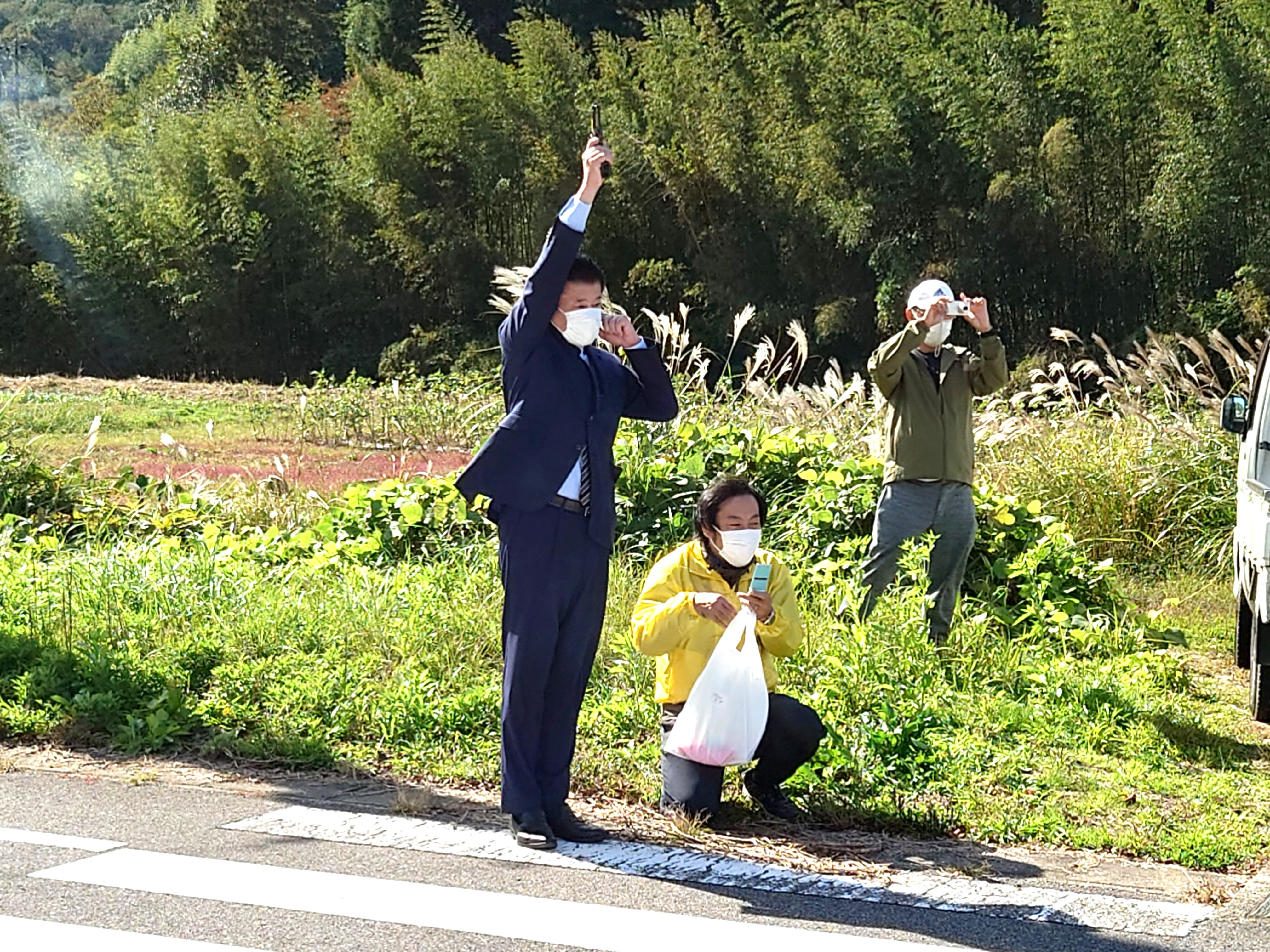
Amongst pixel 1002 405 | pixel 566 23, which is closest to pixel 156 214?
pixel 566 23

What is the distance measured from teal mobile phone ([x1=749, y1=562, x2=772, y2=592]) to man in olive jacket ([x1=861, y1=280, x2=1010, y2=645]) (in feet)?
7.46

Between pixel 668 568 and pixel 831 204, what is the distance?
19418 mm

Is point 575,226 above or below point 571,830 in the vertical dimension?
above

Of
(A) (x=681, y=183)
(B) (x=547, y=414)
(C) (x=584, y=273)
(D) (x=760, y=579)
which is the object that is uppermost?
(A) (x=681, y=183)

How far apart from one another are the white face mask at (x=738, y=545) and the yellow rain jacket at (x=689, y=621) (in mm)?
63

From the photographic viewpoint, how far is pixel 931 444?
24.5 ft

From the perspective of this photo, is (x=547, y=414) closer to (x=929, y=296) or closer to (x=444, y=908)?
(x=444, y=908)

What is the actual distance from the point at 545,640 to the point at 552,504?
42 centimetres

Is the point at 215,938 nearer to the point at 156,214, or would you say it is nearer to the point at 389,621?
the point at 389,621

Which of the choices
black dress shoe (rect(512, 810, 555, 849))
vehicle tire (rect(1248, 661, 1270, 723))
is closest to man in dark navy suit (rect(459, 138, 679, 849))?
black dress shoe (rect(512, 810, 555, 849))

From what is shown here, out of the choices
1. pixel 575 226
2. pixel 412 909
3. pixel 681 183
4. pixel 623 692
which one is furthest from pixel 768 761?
pixel 681 183

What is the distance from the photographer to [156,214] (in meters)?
34.4

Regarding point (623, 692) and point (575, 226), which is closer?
point (575, 226)

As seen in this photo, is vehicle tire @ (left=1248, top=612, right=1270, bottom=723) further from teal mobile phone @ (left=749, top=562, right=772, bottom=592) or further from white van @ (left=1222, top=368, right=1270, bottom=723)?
teal mobile phone @ (left=749, top=562, right=772, bottom=592)
